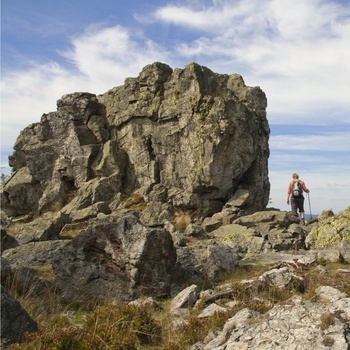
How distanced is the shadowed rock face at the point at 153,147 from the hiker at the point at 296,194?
15.2 feet

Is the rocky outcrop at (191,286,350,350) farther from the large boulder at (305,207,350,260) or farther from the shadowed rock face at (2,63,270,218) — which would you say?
the shadowed rock face at (2,63,270,218)

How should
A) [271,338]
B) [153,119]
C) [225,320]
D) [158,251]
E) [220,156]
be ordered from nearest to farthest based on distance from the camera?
[271,338], [225,320], [158,251], [220,156], [153,119]

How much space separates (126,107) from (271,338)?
3383 centimetres

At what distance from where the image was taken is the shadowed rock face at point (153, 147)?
33125mm

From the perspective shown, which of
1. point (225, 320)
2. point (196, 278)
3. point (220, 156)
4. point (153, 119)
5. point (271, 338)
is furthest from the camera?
point (153, 119)

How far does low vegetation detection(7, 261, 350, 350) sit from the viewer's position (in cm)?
757

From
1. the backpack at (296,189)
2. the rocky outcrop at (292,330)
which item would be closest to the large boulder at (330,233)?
the backpack at (296,189)

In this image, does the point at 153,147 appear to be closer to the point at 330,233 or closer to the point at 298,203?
the point at 298,203

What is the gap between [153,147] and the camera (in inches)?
1419

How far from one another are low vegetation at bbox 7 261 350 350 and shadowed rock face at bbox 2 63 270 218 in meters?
21.4

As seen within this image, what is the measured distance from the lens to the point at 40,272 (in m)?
14.4

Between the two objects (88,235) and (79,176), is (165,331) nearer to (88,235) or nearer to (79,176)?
(88,235)

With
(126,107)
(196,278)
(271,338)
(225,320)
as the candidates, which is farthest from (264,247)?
(126,107)

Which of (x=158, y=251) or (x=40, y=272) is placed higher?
(x=158, y=251)
